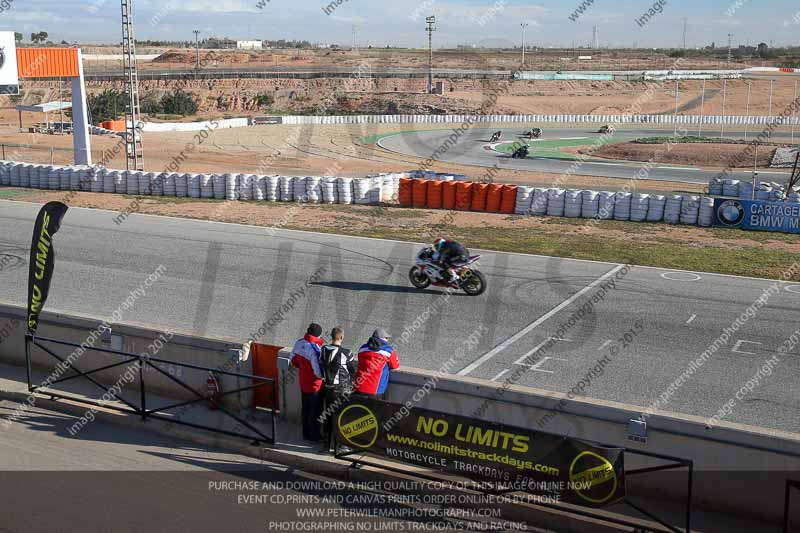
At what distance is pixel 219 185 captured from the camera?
3119 centimetres

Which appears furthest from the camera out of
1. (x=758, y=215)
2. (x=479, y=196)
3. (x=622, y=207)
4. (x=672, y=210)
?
(x=479, y=196)

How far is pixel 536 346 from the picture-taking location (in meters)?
15.2

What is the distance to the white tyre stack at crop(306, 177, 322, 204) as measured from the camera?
99.8ft

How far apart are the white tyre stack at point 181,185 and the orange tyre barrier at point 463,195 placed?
10557mm

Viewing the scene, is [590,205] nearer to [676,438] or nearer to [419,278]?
[419,278]

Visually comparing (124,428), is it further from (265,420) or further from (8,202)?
(8,202)

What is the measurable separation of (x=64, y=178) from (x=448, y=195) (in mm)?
15977

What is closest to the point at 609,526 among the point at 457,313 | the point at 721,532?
the point at 721,532

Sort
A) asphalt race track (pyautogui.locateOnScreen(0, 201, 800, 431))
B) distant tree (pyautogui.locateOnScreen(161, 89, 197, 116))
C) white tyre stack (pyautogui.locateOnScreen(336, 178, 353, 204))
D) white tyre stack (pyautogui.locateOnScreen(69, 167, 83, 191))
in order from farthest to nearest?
distant tree (pyautogui.locateOnScreen(161, 89, 197, 116))
white tyre stack (pyautogui.locateOnScreen(69, 167, 83, 191))
white tyre stack (pyautogui.locateOnScreen(336, 178, 353, 204))
asphalt race track (pyautogui.locateOnScreen(0, 201, 800, 431))

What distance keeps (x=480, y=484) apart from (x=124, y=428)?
514 cm

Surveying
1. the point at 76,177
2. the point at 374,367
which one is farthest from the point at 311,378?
the point at 76,177

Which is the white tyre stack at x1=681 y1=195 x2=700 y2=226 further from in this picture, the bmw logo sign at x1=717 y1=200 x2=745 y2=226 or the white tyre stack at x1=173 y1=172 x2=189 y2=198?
the white tyre stack at x1=173 y1=172 x2=189 y2=198

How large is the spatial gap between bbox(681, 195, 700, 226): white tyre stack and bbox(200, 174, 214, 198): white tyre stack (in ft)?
56.4

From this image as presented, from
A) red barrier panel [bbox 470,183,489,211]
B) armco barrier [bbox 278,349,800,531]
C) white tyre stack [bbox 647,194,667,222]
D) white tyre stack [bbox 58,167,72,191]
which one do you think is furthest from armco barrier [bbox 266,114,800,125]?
armco barrier [bbox 278,349,800,531]
